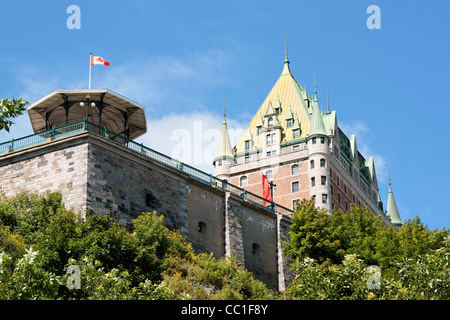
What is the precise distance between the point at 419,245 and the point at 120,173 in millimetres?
18285

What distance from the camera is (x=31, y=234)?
42156mm

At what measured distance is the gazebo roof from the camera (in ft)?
162

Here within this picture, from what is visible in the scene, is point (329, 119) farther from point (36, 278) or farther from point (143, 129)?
point (36, 278)

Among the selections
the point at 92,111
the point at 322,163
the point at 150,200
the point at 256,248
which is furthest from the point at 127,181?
the point at 322,163

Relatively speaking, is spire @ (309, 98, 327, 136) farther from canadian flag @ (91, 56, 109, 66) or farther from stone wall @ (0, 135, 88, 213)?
stone wall @ (0, 135, 88, 213)

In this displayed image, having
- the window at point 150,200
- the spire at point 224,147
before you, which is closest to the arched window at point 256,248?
the window at point 150,200

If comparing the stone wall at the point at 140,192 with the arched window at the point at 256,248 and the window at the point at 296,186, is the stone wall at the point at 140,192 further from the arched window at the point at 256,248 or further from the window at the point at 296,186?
the window at the point at 296,186

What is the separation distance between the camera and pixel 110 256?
40.0 metres

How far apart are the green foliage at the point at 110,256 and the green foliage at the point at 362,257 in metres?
4.42

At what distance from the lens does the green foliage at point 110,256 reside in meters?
33.8

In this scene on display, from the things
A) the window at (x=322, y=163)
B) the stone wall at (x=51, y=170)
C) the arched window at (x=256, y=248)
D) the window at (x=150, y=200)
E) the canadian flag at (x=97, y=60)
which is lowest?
the arched window at (x=256, y=248)
